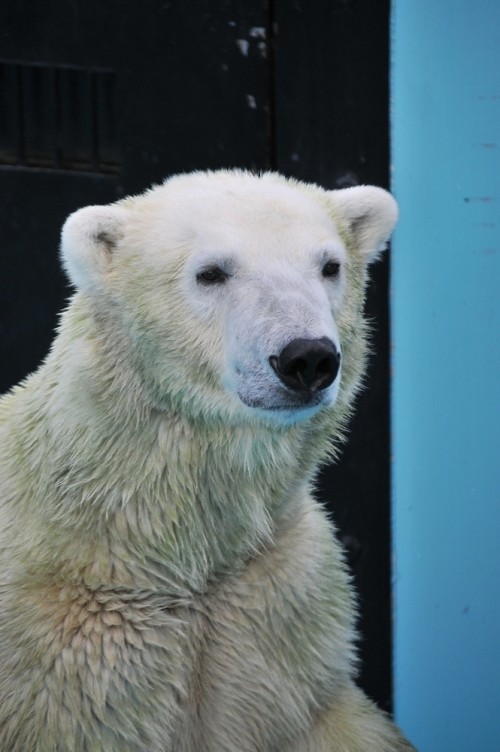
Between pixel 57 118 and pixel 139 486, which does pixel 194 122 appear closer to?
pixel 57 118

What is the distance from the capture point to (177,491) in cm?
231

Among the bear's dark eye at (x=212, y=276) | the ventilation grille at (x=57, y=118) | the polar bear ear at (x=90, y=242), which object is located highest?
the ventilation grille at (x=57, y=118)

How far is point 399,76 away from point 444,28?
0.14 meters

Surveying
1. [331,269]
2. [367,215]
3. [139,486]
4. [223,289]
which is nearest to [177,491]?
[139,486]

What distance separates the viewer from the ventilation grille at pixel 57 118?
2.83 m

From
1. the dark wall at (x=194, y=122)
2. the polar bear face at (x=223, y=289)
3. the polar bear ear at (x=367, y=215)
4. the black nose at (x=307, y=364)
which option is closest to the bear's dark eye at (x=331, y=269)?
the polar bear face at (x=223, y=289)

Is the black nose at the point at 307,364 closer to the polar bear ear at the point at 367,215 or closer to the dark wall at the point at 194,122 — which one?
the polar bear ear at the point at 367,215

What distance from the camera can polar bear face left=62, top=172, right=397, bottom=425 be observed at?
7.01ft

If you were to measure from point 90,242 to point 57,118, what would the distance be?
2.05 feet

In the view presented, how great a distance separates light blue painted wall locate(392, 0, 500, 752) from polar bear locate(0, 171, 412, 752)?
0.70m

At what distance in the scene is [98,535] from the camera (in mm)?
2301

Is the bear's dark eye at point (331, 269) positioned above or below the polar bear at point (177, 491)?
above

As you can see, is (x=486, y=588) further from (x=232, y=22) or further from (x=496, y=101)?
(x=232, y=22)

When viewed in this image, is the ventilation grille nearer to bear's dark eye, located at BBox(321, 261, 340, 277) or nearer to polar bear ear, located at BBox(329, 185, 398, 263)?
polar bear ear, located at BBox(329, 185, 398, 263)
